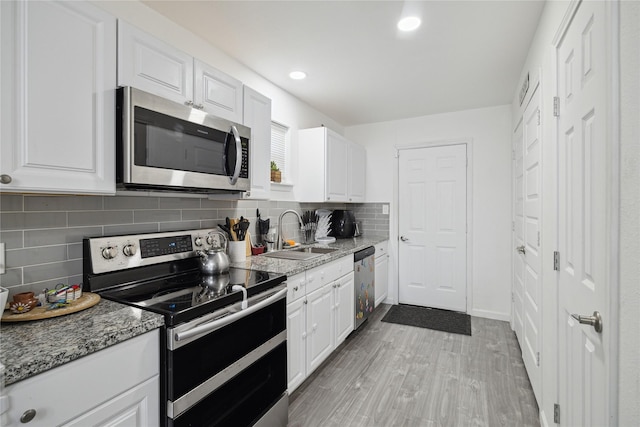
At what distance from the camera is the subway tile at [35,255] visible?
128cm

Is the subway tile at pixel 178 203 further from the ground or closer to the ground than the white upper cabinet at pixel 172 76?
closer to the ground

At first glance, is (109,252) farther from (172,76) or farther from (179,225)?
(172,76)

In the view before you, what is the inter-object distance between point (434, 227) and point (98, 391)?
148 inches

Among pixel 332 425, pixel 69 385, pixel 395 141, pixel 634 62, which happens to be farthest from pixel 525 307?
pixel 69 385

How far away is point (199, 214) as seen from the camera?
2.16 metres

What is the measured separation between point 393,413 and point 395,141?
3249mm

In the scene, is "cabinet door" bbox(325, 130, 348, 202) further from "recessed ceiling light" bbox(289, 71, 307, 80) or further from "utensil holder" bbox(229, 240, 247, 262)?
"utensil holder" bbox(229, 240, 247, 262)

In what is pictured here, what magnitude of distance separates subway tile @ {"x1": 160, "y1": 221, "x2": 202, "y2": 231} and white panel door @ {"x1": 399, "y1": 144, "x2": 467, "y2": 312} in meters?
2.87

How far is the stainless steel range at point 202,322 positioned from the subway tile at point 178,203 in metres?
0.20

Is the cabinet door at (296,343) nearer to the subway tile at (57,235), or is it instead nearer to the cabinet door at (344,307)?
the cabinet door at (344,307)

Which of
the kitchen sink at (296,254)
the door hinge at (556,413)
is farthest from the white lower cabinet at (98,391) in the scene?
the door hinge at (556,413)

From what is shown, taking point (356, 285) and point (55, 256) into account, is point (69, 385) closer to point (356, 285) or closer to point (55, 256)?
point (55, 256)

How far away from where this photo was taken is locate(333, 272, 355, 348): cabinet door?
2.65 meters

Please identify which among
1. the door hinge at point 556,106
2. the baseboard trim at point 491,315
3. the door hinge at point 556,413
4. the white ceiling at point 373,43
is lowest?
the baseboard trim at point 491,315
